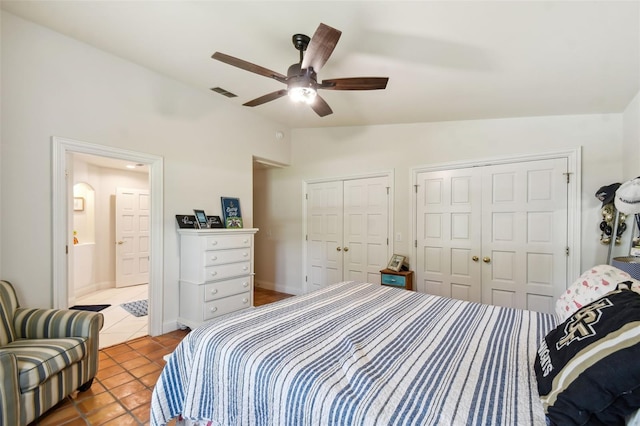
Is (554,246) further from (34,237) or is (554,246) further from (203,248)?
(34,237)

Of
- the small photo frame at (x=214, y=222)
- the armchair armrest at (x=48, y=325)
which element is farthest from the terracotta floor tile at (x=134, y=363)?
the small photo frame at (x=214, y=222)

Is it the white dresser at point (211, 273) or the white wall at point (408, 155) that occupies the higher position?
the white wall at point (408, 155)

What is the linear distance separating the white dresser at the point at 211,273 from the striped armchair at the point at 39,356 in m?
1.01

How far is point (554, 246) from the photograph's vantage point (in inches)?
115

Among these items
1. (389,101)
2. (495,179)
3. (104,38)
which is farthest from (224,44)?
(495,179)

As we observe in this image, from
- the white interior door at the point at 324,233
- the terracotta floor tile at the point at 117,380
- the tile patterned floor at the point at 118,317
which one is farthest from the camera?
the white interior door at the point at 324,233

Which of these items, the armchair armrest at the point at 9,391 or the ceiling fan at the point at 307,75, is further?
the ceiling fan at the point at 307,75

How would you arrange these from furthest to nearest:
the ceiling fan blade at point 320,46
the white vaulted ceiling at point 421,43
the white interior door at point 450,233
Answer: the white interior door at point 450,233 < the white vaulted ceiling at point 421,43 < the ceiling fan blade at point 320,46

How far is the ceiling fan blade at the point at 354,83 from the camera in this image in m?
1.98

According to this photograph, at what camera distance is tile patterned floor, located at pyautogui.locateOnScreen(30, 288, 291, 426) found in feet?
5.99

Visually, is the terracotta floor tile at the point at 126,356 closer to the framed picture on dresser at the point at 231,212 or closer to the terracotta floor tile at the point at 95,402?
the terracotta floor tile at the point at 95,402

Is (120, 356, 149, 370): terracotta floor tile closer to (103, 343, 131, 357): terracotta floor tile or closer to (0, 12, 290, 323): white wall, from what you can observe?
→ (103, 343, 131, 357): terracotta floor tile

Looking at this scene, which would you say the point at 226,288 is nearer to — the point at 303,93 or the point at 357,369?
the point at 303,93

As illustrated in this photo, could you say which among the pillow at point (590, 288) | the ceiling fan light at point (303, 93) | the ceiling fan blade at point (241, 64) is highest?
the ceiling fan blade at point (241, 64)
